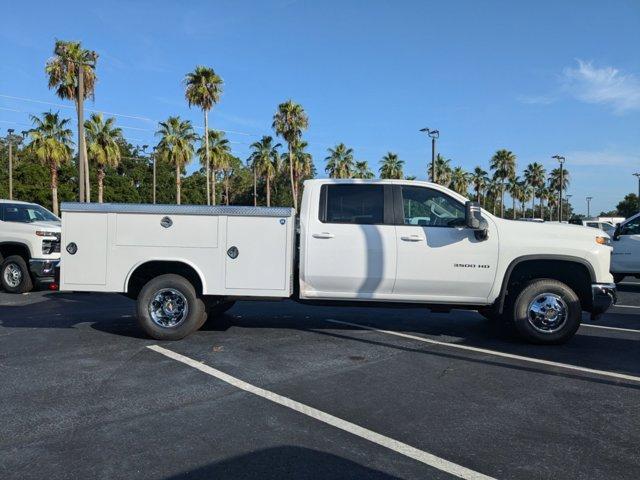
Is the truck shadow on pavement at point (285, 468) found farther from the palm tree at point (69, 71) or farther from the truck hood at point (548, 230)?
the palm tree at point (69, 71)

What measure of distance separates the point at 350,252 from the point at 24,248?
27.4 feet

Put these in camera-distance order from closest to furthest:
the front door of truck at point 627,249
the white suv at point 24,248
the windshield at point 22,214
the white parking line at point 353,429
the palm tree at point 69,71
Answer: the white parking line at point 353,429 → the white suv at point 24,248 → the windshield at point 22,214 → the front door of truck at point 627,249 → the palm tree at point 69,71

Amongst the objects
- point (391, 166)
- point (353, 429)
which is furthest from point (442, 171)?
point (353, 429)

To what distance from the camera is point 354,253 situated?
674cm

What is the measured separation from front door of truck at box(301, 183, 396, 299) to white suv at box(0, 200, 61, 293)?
6917 mm

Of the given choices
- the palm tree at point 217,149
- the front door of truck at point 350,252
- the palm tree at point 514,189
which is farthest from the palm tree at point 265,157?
the front door of truck at point 350,252

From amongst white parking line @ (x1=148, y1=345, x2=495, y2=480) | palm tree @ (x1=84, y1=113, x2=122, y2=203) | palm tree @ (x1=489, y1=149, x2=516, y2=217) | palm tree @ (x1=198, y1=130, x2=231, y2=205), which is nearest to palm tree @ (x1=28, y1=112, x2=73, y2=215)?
palm tree @ (x1=84, y1=113, x2=122, y2=203)

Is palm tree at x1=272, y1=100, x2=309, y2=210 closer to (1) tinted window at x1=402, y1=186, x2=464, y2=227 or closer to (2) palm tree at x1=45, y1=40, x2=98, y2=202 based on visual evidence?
(2) palm tree at x1=45, y1=40, x2=98, y2=202

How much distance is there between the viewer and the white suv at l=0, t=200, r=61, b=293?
11.3 metres

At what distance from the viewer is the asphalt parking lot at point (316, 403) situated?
3613 millimetres

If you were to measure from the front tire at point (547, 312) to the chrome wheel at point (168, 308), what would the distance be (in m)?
4.32

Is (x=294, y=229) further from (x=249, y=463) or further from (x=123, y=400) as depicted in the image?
(x=249, y=463)

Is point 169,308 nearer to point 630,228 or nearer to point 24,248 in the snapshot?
point 24,248

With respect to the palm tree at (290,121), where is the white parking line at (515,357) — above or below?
below
